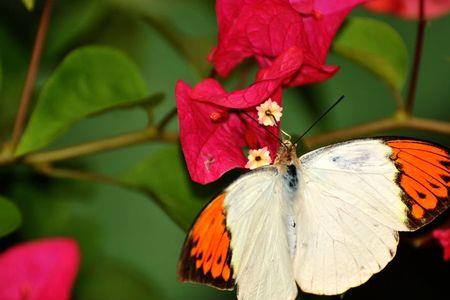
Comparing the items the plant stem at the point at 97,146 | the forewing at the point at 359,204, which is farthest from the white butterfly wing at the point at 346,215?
the plant stem at the point at 97,146

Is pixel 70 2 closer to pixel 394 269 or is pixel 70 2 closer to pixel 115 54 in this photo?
pixel 115 54

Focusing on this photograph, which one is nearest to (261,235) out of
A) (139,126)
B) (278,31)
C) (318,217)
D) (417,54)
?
(318,217)

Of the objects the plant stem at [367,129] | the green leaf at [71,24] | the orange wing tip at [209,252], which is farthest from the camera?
the green leaf at [71,24]

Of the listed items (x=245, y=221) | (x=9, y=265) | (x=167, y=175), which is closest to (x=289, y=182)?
(x=245, y=221)

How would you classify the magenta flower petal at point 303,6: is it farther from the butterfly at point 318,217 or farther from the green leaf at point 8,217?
the green leaf at point 8,217

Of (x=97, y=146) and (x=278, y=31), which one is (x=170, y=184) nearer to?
(x=97, y=146)

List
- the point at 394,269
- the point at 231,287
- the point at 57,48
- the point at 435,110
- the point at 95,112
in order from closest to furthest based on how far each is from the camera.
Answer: the point at 231,287
the point at 95,112
the point at 57,48
the point at 394,269
the point at 435,110
